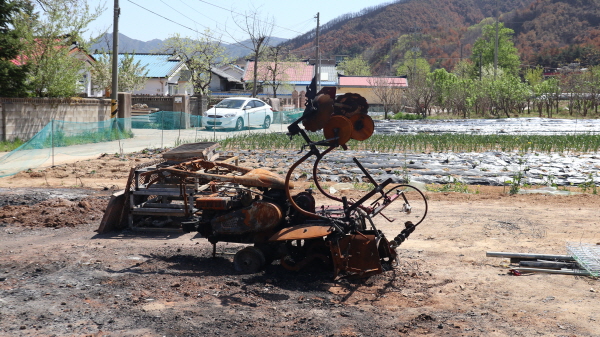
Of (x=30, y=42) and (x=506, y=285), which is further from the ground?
(x=30, y=42)

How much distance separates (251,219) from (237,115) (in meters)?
23.0

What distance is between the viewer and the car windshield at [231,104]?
29.9 metres

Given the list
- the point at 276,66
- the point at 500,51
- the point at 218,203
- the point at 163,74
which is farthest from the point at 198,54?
the point at 500,51

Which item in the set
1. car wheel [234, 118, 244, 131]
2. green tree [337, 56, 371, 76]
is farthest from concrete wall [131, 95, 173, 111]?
green tree [337, 56, 371, 76]

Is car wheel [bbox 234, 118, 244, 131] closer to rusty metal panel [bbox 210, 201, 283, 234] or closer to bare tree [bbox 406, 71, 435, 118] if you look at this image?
bare tree [bbox 406, 71, 435, 118]

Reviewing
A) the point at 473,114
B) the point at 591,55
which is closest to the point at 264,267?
the point at 473,114

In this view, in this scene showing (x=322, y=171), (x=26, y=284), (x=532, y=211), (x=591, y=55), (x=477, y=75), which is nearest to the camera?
(x=26, y=284)

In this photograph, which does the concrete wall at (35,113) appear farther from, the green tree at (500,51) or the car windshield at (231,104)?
the green tree at (500,51)

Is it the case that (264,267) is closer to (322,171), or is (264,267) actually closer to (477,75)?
(322,171)

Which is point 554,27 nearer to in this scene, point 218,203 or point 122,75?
point 122,75

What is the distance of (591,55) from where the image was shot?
3856 inches

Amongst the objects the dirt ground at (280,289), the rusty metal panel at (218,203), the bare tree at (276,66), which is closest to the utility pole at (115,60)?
the dirt ground at (280,289)

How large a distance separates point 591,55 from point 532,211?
101 m

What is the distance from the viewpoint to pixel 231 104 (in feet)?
99.1
